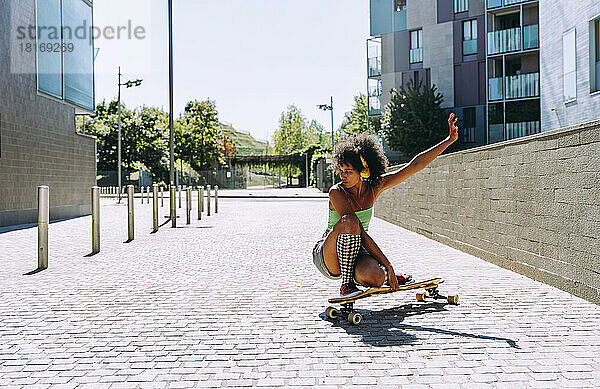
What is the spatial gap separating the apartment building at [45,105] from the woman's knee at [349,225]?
13433 mm

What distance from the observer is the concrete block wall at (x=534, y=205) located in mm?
5320

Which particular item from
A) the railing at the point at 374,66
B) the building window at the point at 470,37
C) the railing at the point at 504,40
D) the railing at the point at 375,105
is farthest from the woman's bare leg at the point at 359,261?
the railing at the point at 375,105

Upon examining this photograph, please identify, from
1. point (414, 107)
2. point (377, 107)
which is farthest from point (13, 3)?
point (377, 107)

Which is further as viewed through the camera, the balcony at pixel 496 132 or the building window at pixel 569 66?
the balcony at pixel 496 132

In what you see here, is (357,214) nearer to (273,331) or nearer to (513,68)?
(273,331)

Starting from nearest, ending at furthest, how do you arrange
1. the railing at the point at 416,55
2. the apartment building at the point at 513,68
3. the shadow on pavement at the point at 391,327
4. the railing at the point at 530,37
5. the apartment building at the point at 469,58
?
the shadow on pavement at the point at 391,327, the railing at the point at 530,37, the apartment building at the point at 513,68, the apartment building at the point at 469,58, the railing at the point at 416,55

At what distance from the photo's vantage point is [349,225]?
475cm

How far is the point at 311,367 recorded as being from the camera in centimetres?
355

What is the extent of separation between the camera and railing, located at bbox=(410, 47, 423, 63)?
3734 centimetres

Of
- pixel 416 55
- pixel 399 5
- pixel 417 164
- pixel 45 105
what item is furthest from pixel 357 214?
pixel 399 5

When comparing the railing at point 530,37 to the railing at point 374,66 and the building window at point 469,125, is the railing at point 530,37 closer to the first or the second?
the building window at point 469,125

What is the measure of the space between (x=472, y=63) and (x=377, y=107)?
8028mm

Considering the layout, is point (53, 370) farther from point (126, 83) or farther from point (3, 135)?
point (126, 83)

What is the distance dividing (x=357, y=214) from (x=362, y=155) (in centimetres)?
51
